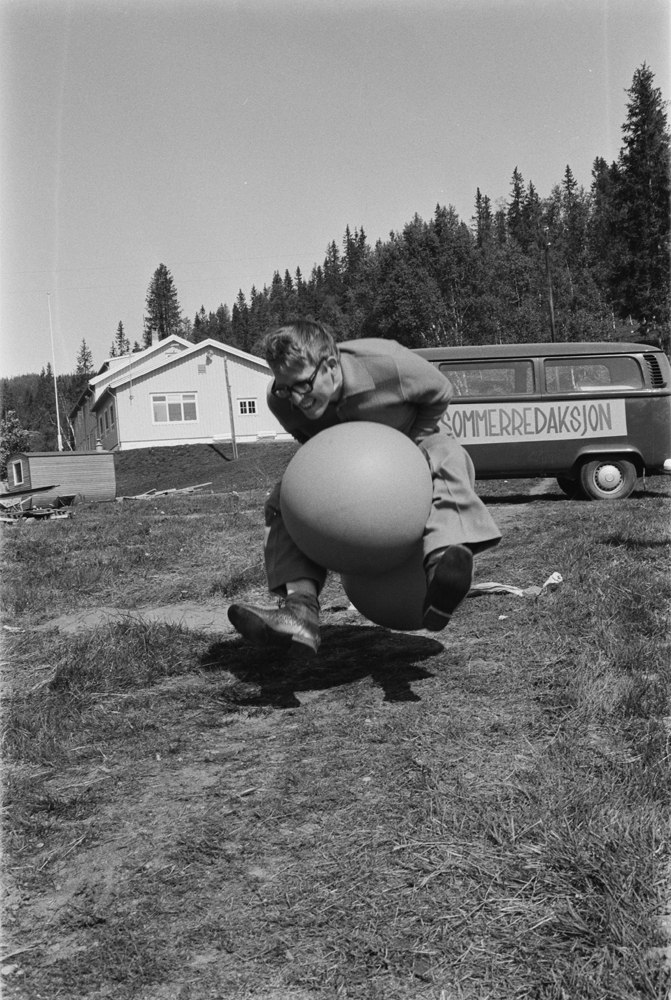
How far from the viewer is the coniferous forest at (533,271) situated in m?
55.2

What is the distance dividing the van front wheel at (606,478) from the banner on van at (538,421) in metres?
0.43

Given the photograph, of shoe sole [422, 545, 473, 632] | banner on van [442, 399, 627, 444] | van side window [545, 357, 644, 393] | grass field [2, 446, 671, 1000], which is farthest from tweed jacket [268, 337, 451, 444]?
van side window [545, 357, 644, 393]

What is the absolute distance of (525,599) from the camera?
501 cm

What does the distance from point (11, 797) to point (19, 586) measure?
3.97m

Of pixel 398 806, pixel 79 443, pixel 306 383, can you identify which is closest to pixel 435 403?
pixel 306 383

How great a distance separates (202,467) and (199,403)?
11846mm

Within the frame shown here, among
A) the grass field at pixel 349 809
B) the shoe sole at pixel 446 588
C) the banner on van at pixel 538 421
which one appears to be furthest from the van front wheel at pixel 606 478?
the shoe sole at pixel 446 588

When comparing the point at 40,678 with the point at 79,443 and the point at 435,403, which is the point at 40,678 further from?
the point at 79,443

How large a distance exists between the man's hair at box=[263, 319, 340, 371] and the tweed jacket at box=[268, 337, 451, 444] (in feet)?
0.48

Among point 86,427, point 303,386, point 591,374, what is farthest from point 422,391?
point 86,427

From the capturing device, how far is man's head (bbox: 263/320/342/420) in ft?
12.0

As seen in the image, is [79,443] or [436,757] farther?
[79,443]

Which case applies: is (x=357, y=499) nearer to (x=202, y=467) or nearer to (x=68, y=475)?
(x=68, y=475)

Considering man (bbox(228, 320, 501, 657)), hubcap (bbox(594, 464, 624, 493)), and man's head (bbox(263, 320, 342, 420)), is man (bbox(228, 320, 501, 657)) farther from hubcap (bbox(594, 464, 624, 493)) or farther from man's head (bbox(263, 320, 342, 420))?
hubcap (bbox(594, 464, 624, 493))
